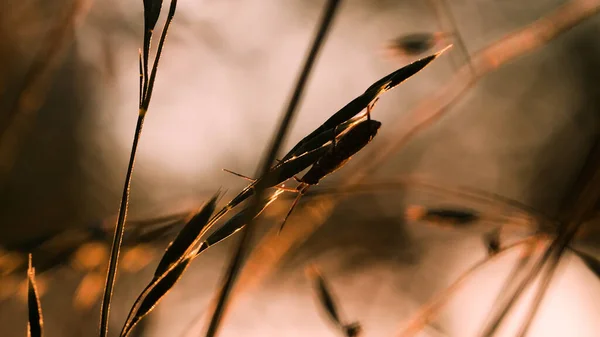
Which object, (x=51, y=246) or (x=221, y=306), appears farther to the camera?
(x=51, y=246)

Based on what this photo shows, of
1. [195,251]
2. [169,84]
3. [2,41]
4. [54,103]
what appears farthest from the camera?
[54,103]

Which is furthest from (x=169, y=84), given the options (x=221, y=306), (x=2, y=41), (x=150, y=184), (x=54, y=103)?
(x=54, y=103)

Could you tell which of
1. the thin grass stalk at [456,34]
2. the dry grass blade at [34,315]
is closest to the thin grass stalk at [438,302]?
the thin grass stalk at [456,34]

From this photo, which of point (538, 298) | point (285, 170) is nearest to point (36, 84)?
point (285, 170)

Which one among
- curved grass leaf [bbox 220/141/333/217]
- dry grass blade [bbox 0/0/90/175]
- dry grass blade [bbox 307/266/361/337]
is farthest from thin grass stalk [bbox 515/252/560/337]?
dry grass blade [bbox 0/0/90/175]

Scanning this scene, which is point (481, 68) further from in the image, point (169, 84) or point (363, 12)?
point (363, 12)
